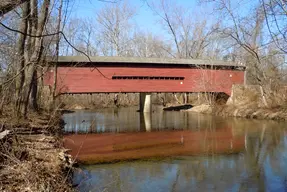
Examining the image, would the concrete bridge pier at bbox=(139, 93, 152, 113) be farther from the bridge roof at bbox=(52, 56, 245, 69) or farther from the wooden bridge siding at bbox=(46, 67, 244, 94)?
the bridge roof at bbox=(52, 56, 245, 69)

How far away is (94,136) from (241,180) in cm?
736

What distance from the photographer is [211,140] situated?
416 inches

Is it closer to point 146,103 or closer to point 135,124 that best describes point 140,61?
point 135,124

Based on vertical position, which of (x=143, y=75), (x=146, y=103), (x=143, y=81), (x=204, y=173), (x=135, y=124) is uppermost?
(x=143, y=75)

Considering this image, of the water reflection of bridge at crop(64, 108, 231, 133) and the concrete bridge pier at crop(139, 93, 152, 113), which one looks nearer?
the water reflection of bridge at crop(64, 108, 231, 133)

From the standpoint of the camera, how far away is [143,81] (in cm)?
1980

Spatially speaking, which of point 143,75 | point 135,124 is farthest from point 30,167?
point 143,75

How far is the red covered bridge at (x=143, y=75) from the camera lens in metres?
18.5

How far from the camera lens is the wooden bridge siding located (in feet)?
60.6

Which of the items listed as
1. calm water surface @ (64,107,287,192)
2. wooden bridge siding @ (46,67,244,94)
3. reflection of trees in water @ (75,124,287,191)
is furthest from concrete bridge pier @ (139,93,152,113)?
reflection of trees in water @ (75,124,287,191)

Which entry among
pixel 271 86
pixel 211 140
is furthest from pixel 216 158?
pixel 271 86

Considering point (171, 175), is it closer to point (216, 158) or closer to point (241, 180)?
point (241, 180)

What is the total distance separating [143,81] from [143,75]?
359 mm

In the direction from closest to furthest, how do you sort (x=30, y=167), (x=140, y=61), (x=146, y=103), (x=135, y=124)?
(x=30, y=167), (x=135, y=124), (x=140, y=61), (x=146, y=103)
